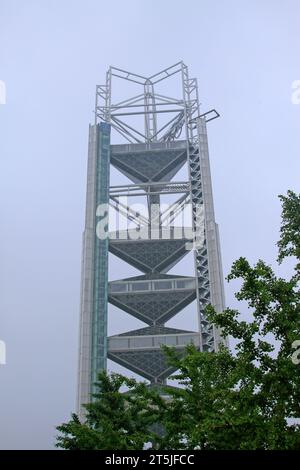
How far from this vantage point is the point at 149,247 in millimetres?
80000

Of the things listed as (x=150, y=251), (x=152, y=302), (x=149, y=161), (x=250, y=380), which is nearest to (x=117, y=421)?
(x=250, y=380)

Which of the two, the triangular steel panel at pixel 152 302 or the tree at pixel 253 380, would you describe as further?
the triangular steel panel at pixel 152 302

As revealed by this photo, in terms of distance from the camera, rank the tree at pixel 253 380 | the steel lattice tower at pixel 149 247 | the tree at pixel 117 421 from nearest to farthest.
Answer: the tree at pixel 253 380 < the tree at pixel 117 421 < the steel lattice tower at pixel 149 247

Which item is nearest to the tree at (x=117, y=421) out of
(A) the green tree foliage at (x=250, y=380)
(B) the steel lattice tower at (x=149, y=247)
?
(A) the green tree foliage at (x=250, y=380)

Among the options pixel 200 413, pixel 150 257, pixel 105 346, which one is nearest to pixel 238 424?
pixel 200 413

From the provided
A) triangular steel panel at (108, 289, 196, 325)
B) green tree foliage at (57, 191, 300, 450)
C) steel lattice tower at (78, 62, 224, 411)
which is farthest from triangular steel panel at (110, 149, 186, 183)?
green tree foliage at (57, 191, 300, 450)

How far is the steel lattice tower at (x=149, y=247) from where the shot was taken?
6988 centimetres

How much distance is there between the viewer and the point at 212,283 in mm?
71688

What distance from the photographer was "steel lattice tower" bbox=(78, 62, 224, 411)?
69.9m

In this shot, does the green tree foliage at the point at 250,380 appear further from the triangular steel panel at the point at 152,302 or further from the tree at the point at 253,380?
the triangular steel panel at the point at 152,302
